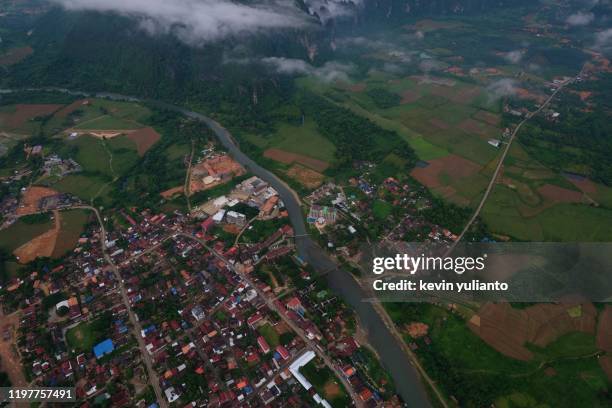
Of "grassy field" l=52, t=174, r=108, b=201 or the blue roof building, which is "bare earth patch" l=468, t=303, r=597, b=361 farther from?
"grassy field" l=52, t=174, r=108, b=201

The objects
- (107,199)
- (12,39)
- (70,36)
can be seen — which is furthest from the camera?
(12,39)

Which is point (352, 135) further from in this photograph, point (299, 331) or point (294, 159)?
point (299, 331)

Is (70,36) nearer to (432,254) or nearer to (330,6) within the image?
(330,6)

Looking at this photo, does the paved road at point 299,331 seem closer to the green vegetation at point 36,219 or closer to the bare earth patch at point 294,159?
the green vegetation at point 36,219

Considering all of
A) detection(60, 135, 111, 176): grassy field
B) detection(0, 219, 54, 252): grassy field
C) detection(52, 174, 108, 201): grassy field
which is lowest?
detection(0, 219, 54, 252): grassy field

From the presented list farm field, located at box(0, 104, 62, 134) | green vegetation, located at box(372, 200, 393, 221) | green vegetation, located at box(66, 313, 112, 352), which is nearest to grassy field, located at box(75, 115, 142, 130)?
farm field, located at box(0, 104, 62, 134)

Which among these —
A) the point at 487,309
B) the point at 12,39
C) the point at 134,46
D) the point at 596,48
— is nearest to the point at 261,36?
the point at 134,46
